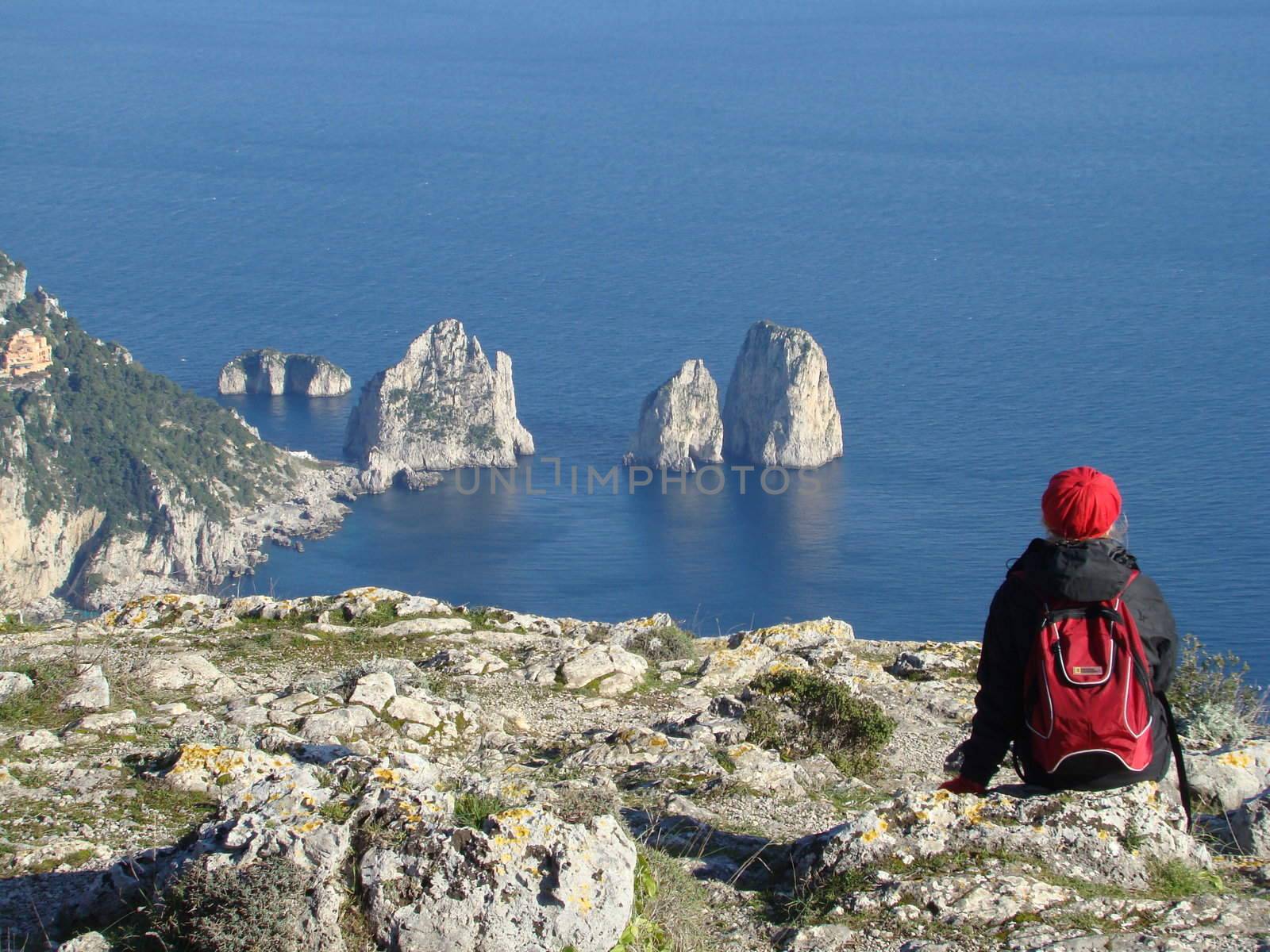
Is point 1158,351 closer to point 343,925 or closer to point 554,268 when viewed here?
point 554,268

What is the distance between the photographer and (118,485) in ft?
400

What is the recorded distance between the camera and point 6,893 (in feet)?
23.4

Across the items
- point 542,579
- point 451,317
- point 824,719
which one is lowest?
point 542,579

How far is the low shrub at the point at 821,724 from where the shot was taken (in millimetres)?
11125

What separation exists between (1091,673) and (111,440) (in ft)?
416

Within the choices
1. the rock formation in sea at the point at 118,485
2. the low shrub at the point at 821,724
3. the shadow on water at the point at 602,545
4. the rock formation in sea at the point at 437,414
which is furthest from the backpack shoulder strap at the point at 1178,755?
the rock formation in sea at the point at 437,414

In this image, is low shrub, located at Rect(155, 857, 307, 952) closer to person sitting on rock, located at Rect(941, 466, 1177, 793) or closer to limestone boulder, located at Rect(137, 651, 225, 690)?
person sitting on rock, located at Rect(941, 466, 1177, 793)

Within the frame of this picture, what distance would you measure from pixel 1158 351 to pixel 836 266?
4951 cm

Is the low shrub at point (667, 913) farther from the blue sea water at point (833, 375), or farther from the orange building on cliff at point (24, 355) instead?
the orange building on cliff at point (24, 355)

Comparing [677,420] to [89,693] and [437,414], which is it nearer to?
[437,414]

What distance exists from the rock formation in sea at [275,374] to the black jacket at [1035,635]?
6236 inches

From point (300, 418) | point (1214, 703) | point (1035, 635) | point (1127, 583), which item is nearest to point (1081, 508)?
point (1127, 583)

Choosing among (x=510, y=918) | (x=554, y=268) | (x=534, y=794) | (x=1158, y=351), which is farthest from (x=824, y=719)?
(x=554, y=268)

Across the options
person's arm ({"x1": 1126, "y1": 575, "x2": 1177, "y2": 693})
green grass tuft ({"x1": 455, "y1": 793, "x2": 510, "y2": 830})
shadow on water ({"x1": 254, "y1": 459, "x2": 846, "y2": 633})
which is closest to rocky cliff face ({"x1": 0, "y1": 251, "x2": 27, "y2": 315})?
shadow on water ({"x1": 254, "y1": 459, "x2": 846, "y2": 633})
